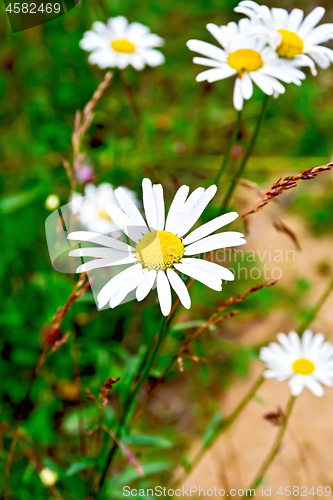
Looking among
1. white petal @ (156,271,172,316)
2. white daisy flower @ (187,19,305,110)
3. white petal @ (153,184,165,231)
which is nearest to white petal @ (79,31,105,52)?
white daisy flower @ (187,19,305,110)

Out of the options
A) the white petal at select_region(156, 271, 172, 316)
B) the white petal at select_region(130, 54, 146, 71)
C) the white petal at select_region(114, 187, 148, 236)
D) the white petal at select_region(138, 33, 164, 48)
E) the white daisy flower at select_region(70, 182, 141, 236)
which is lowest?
the white daisy flower at select_region(70, 182, 141, 236)

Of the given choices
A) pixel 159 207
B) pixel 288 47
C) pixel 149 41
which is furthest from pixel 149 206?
pixel 149 41

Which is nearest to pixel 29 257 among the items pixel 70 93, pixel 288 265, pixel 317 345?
pixel 70 93

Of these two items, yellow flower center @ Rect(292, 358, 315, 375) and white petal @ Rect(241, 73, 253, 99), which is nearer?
white petal @ Rect(241, 73, 253, 99)

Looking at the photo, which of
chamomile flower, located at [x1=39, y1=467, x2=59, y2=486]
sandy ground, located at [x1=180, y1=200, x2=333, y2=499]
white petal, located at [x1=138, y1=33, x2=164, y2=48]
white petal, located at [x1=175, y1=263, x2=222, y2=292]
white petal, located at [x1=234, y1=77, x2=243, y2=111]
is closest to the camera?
white petal, located at [x1=175, y1=263, x2=222, y2=292]

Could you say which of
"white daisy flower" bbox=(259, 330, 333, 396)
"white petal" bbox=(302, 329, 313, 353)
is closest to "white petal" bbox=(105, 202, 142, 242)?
"white daisy flower" bbox=(259, 330, 333, 396)

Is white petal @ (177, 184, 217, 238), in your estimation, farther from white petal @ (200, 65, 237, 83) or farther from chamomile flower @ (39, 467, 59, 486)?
chamomile flower @ (39, 467, 59, 486)

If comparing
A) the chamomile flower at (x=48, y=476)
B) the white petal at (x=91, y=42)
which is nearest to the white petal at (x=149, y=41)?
the white petal at (x=91, y=42)

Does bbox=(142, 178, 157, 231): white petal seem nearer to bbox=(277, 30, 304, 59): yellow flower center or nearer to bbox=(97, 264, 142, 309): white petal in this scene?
bbox=(97, 264, 142, 309): white petal

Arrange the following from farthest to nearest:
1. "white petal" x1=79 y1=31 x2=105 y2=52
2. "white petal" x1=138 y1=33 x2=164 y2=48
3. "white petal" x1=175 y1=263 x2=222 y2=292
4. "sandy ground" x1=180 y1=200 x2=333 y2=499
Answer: "white petal" x1=138 y1=33 x2=164 y2=48 → "white petal" x1=79 y1=31 x2=105 y2=52 → "sandy ground" x1=180 y1=200 x2=333 y2=499 → "white petal" x1=175 y1=263 x2=222 y2=292

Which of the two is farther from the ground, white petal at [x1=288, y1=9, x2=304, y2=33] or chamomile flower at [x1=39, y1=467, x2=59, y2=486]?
white petal at [x1=288, y1=9, x2=304, y2=33]

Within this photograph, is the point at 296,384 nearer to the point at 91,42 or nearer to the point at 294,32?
the point at 294,32
